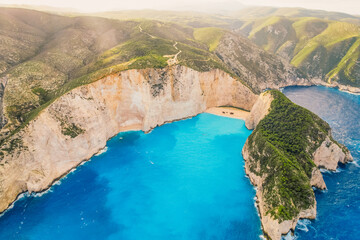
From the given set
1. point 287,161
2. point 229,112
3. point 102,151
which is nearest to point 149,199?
point 102,151

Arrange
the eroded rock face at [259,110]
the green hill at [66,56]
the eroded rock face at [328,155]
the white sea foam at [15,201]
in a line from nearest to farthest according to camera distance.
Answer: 1. the white sea foam at [15,201]
2. the eroded rock face at [328,155]
3. the green hill at [66,56]
4. the eroded rock face at [259,110]

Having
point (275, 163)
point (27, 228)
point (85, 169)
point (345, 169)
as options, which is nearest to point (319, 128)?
point (345, 169)

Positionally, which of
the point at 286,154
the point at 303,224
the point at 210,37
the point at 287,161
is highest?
the point at 210,37

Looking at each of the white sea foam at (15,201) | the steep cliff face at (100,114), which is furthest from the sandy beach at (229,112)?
the white sea foam at (15,201)

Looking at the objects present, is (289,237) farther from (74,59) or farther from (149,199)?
(74,59)

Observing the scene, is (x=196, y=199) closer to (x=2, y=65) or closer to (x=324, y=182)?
(x=324, y=182)

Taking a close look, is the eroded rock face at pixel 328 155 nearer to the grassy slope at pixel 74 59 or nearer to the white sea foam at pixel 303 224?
the white sea foam at pixel 303 224
